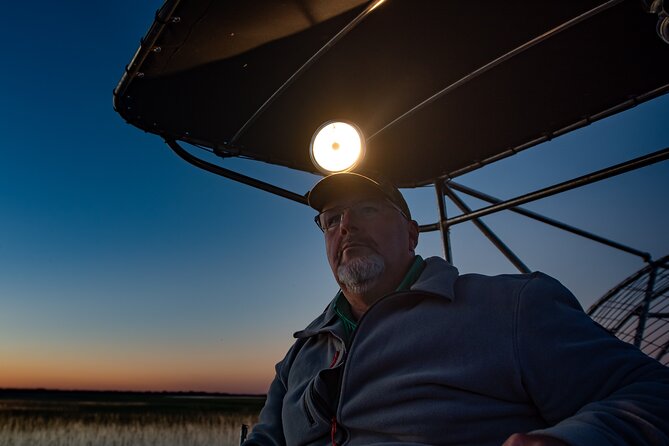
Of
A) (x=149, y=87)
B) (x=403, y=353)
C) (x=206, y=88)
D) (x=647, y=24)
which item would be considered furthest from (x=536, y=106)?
(x=149, y=87)

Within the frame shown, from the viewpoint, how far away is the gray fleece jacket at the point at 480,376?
109 cm

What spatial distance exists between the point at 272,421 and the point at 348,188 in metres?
1.13

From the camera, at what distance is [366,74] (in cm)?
211

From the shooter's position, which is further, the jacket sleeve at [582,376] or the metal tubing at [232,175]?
the metal tubing at [232,175]

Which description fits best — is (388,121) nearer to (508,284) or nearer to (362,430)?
(508,284)

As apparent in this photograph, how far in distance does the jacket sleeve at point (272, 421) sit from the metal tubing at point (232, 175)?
2.98ft

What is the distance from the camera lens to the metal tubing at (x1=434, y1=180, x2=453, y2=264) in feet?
8.89

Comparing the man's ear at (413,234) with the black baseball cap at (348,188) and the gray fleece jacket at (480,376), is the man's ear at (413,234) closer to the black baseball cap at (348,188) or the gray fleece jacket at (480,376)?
the black baseball cap at (348,188)

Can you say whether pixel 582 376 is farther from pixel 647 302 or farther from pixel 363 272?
pixel 647 302

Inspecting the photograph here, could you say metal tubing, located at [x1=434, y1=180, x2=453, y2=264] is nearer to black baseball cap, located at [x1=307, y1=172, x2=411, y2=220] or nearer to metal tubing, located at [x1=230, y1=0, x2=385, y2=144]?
black baseball cap, located at [x1=307, y1=172, x2=411, y2=220]

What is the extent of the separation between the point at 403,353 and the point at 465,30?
1.29 m

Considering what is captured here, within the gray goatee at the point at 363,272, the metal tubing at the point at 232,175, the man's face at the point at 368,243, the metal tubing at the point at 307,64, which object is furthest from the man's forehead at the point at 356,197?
the metal tubing at the point at 307,64

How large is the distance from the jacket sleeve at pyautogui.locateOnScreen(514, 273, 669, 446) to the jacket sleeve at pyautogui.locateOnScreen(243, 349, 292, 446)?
1.17 meters

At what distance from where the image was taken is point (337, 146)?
2.28m
